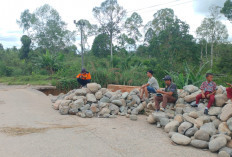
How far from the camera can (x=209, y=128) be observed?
4102 mm

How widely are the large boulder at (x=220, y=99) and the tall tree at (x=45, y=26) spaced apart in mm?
26202

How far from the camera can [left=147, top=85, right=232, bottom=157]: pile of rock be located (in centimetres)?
369

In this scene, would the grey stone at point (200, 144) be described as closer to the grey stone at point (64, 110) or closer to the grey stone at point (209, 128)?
the grey stone at point (209, 128)

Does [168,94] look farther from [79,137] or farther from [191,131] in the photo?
[79,137]

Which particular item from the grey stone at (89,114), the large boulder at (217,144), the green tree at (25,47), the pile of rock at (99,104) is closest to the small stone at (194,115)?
the large boulder at (217,144)

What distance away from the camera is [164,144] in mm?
4012

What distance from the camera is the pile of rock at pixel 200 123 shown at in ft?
12.1

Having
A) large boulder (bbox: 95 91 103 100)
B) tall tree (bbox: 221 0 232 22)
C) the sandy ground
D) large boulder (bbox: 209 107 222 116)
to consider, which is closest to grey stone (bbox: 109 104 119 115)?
the sandy ground

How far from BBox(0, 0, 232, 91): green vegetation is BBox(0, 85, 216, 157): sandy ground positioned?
412 centimetres

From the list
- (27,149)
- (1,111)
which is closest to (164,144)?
(27,149)

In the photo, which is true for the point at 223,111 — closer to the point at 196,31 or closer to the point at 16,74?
the point at 16,74

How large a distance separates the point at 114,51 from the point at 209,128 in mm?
22301

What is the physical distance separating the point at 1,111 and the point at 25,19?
25713 mm

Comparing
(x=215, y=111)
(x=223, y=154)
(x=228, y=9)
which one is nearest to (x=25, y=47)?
(x=228, y=9)
